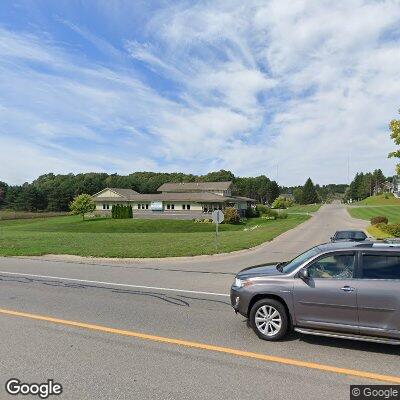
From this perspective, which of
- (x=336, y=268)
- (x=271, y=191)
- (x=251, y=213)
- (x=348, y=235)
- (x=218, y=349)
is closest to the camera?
(x=218, y=349)

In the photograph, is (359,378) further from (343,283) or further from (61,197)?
(61,197)

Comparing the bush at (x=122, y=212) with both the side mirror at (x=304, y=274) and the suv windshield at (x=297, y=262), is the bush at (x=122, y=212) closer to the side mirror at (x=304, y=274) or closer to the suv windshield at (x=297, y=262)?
the suv windshield at (x=297, y=262)

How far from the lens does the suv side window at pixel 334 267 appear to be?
251 inches

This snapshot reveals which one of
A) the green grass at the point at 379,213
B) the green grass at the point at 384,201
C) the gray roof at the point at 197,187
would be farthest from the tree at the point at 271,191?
the green grass at the point at 379,213

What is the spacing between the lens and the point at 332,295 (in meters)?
6.25

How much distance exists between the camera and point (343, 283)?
20.5 ft

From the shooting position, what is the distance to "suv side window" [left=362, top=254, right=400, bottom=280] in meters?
6.10

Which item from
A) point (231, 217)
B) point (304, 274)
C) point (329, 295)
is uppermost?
point (231, 217)

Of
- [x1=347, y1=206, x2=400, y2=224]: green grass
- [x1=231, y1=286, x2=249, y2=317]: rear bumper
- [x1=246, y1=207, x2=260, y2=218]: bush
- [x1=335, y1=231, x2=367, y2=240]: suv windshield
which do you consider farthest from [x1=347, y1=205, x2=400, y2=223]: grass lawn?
[x1=231, y1=286, x2=249, y2=317]: rear bumper

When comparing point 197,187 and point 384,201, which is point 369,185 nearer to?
point 384,201

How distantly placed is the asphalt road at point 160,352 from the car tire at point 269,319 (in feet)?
0.56

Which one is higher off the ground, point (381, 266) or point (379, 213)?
point (379, 213)

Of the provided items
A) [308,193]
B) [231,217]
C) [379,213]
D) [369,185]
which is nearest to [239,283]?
[231,217]

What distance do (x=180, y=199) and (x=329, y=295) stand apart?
62934 millimetres
